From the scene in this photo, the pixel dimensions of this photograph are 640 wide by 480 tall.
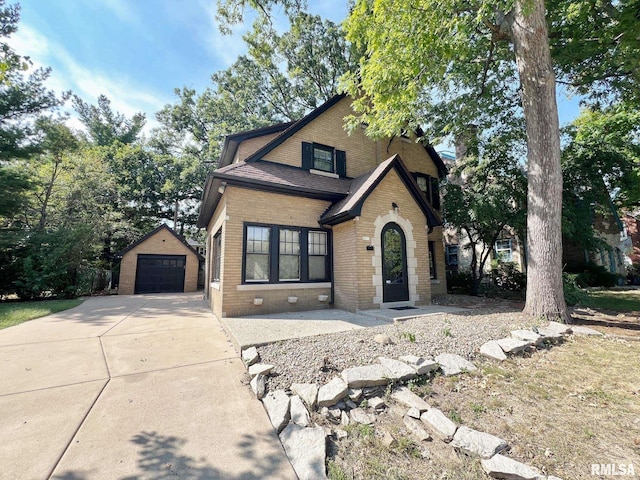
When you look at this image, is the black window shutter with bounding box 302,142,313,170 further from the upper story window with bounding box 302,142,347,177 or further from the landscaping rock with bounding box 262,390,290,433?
the landscaping rock with bounding box 262,390,290,433

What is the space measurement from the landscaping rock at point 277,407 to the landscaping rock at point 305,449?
100mm

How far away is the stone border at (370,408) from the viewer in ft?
7.50

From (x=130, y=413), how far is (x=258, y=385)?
1.47 m

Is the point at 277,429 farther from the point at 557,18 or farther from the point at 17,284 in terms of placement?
the point at 17,284

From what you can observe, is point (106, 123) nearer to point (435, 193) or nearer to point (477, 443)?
point (435, 193)

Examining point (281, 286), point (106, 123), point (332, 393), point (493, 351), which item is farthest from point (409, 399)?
point (106, 123)

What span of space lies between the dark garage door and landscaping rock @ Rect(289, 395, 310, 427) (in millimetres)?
17985

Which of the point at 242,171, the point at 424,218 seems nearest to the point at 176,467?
the point at 242,171

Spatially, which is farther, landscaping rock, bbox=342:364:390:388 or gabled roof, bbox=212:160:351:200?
gabled roof, bbox=212:160:351:200

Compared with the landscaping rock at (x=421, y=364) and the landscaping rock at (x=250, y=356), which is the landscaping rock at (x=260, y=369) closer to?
the landscaping rock at (x=250, y=356)

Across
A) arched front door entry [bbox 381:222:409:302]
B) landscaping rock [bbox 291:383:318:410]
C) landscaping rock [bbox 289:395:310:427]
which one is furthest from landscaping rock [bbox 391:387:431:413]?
arched front door entry [bbox 381:222:409:302]

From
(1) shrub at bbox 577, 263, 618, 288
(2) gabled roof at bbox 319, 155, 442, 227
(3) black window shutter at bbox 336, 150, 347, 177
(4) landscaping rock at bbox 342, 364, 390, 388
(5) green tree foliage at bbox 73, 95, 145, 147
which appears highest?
(5) green tree foliage at bbox 73, 95, 145, 147

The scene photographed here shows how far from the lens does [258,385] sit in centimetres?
352

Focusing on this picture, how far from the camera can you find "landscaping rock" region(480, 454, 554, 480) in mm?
2002
